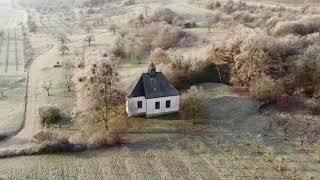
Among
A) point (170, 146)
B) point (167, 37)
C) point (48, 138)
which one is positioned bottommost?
point (170, 146)

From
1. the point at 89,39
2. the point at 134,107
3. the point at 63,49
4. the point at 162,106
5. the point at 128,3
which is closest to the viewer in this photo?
the point at 134,107

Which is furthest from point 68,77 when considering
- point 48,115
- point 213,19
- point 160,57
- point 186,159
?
point 213,19

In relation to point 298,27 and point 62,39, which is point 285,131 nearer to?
point 298,27

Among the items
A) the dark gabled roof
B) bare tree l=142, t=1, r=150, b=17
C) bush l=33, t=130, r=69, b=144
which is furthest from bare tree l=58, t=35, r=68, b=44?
bush l=33, t=130, r=69, b=144

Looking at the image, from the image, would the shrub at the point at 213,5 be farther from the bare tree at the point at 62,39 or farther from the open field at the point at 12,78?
the open field at the point at 12,78

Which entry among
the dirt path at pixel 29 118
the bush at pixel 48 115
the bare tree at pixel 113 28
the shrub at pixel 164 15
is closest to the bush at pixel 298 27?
the shrub at pixel 164 15
